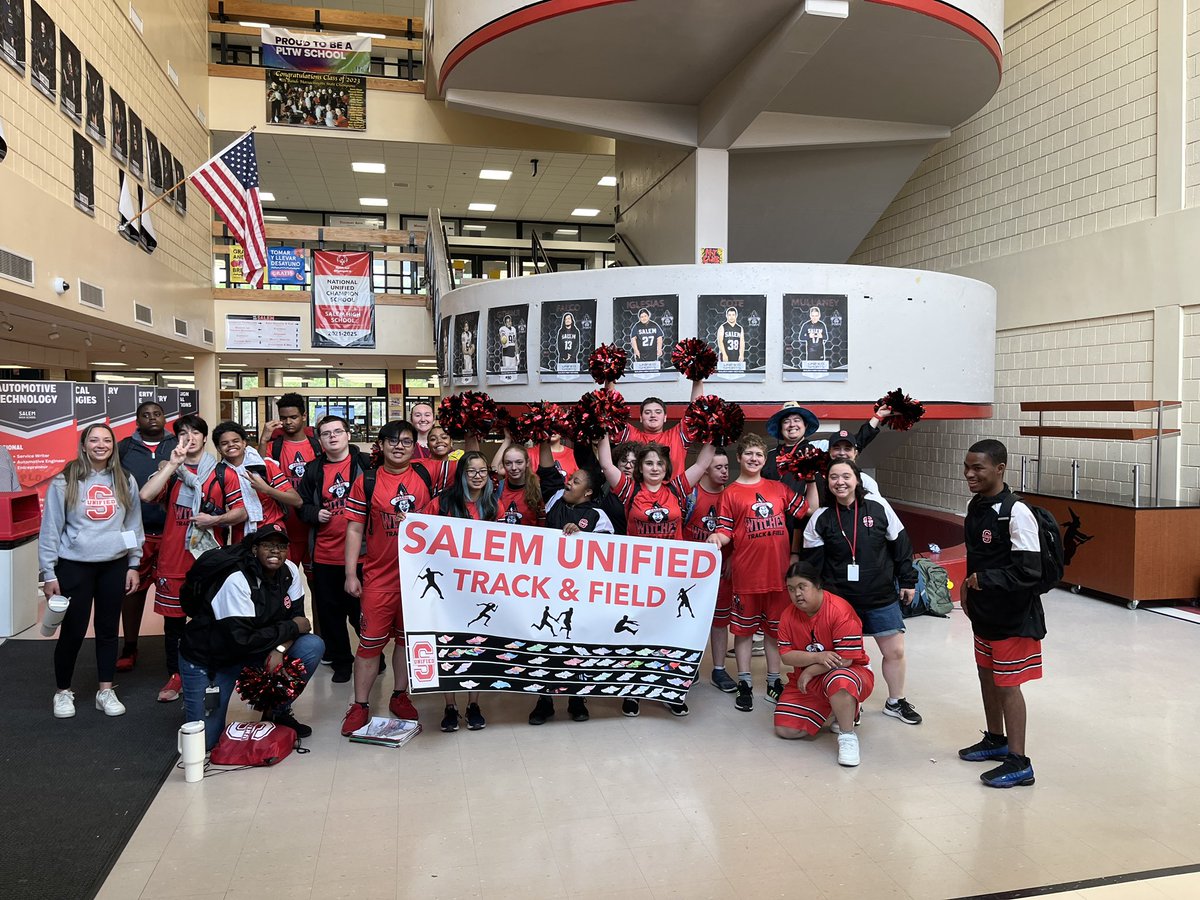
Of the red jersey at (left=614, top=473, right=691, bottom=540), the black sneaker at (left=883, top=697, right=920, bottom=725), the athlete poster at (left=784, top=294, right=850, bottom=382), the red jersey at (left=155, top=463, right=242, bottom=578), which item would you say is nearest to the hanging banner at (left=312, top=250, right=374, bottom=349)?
the athlete poster at (left=784, top=294, right=850, bottom=382)

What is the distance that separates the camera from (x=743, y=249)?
12.7m

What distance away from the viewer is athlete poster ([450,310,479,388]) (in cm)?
977

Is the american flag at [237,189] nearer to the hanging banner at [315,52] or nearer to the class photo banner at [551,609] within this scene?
the hanging banner at [315,52]

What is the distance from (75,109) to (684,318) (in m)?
6.63

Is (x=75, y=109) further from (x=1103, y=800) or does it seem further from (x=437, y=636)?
(x=1103, y=800)

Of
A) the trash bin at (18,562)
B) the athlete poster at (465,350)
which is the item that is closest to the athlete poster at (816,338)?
the athlete poster at (465,350)

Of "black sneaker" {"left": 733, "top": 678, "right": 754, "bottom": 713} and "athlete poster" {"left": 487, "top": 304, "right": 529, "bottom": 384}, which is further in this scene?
"athlete poster" {"left": 487, "top": 304, "right": 529, "bottom": 384}

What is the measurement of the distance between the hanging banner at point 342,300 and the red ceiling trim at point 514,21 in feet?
18.1

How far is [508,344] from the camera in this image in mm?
9367

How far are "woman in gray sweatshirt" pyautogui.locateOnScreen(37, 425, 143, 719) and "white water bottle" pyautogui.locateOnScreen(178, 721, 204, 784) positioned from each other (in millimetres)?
1135

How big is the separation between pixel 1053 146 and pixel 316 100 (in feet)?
37.6

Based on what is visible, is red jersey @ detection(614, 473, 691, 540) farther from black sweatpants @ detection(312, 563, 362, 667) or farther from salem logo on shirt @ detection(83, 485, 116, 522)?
salem logo on shirt @ detection(83, 485, 116, 522)

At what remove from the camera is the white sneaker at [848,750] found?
4008 millimetres

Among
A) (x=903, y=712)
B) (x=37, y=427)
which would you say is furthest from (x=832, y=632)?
(x=37, y=427)
